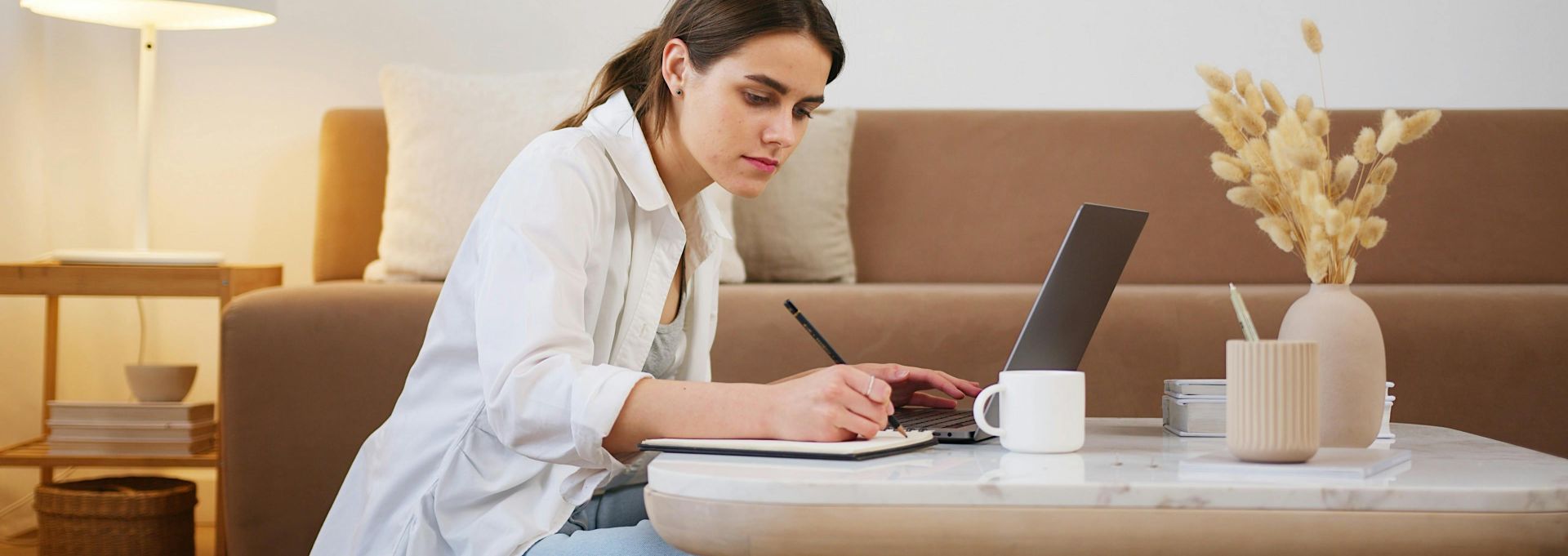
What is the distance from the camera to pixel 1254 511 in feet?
2.46

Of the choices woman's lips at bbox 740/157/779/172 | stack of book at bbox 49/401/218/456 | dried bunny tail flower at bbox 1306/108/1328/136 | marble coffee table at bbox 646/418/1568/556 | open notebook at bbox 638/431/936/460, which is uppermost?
dried bunny tail flower at bbox 1306/108/1328/136

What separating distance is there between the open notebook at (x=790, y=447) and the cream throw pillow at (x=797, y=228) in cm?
165

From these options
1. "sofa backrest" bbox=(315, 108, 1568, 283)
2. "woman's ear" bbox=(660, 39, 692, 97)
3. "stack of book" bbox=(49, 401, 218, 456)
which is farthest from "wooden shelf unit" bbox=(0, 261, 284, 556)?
"woman's ear" bbox=(660, 39, 692, 97)

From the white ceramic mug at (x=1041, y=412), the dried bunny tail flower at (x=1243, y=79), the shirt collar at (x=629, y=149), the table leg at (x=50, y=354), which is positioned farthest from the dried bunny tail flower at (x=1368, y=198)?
the table leg at (x=50, y=354)

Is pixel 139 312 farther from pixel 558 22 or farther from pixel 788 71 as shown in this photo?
pixel 788 71

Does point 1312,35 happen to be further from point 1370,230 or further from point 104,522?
point 104,522

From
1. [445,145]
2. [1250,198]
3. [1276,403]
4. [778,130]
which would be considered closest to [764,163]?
[778,130]

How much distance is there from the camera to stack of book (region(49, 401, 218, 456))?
7.59ft

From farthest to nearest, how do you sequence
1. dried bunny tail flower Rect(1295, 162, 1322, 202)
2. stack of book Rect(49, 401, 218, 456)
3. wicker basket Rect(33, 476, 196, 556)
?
stack of book Rect(49, 401, 218, 456) → wicker basket Rect(33, 476, 196, 556) → dried bunny tail flower Rect(1295, 162, 1322, 202)

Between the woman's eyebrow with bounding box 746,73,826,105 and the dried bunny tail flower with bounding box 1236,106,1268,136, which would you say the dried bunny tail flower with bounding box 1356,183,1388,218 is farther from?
the woman's eyebrow with bounding box 746,73,826,105

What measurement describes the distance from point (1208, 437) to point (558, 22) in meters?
2.16

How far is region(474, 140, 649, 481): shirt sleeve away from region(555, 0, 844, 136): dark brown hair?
8.3 inches

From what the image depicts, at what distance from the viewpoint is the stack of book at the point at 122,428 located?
91.0 inches

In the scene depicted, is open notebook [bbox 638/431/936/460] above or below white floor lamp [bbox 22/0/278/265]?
below
